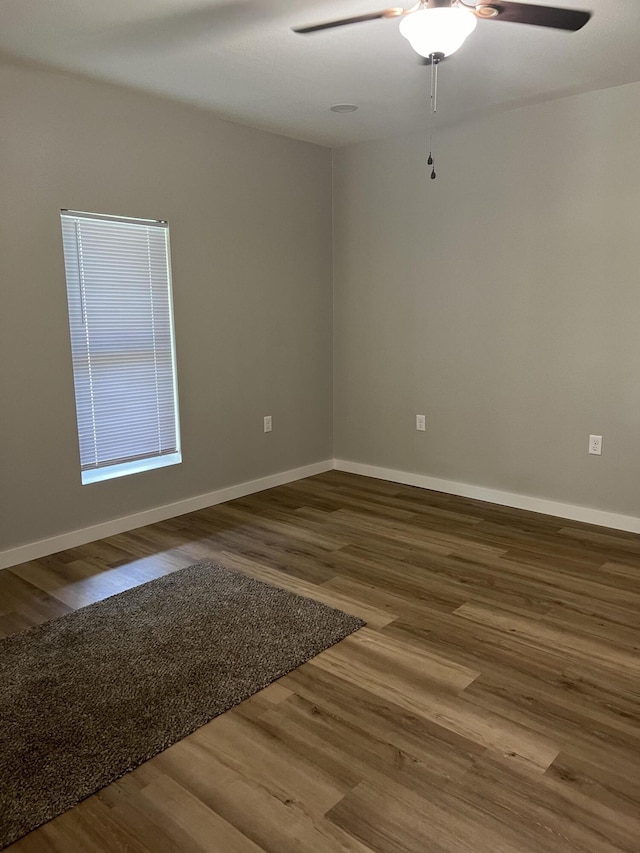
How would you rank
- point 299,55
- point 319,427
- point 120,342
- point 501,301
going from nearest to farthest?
1. point 299,55
2. point 120,342
3. point 501,301
4. point 319,427

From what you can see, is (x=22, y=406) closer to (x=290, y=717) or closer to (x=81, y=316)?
(x=81, y=316)

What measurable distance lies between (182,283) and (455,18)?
2.23 m

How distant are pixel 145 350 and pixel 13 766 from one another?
2.28m

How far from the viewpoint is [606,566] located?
306 cm

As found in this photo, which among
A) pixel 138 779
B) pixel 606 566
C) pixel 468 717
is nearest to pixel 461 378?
pixel 606 566

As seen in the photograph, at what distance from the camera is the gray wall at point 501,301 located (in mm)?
3445

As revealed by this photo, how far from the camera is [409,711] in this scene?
2.00 meters

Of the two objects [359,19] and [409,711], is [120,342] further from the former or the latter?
[409,711]

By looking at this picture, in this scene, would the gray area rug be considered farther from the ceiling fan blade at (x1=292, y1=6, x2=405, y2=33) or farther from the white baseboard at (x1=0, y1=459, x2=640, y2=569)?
the ceiling fan blade at (x1=292, y1=6, x2=405, y2=33)

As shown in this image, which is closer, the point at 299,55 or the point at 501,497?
the point at 299,55

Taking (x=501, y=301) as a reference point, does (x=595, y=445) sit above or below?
below

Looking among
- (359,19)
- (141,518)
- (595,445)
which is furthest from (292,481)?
(359,19)

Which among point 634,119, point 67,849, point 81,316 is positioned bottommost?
point 67,849

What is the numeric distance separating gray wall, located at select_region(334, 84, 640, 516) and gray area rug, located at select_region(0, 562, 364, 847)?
6.14 ft
